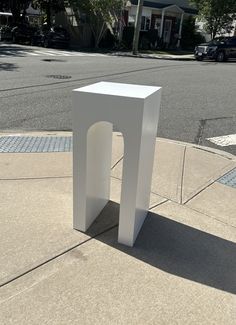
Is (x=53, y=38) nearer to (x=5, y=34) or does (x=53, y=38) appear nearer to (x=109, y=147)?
(x=5, y=34)

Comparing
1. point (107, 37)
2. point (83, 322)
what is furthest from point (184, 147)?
point (107, 37)

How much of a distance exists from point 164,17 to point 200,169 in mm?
32217

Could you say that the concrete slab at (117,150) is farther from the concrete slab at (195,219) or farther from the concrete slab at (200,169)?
the concrete slab at (195,219)

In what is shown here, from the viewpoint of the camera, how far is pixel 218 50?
2455cm

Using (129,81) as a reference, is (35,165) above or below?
above

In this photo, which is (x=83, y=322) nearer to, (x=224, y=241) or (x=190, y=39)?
(x=224, y=241)

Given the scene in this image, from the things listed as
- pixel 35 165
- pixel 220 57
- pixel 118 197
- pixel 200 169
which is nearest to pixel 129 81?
pixel 200 169

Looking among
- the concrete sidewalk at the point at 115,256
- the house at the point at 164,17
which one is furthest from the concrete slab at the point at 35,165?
the house at the point at 164,17

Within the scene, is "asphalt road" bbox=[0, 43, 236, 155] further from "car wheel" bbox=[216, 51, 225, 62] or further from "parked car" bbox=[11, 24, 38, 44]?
"parked car" bbox=[11, 24, 38, 44]

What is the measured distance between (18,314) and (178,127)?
5.42m

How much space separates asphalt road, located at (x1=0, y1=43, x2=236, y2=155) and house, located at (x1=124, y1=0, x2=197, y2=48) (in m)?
17.6

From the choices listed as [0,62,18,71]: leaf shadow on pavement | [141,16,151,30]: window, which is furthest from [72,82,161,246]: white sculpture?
[141,16,151,30]: window

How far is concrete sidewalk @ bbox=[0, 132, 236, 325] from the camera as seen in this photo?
8.49ft

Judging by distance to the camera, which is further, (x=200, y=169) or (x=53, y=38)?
(x=53, y=38)
